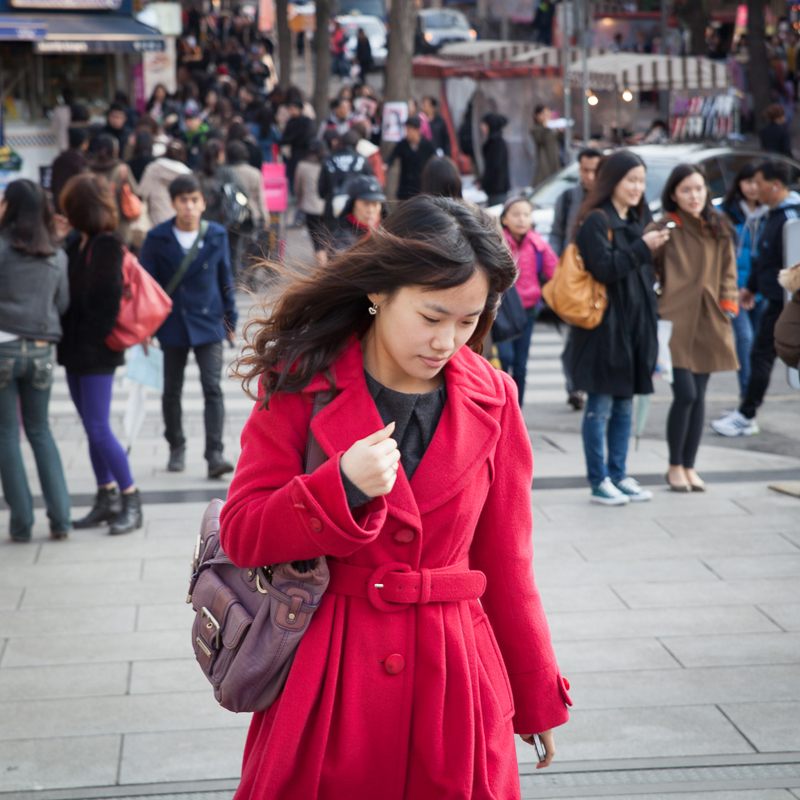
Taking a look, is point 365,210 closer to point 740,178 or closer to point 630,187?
point 630,187

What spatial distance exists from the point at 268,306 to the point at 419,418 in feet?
1.44

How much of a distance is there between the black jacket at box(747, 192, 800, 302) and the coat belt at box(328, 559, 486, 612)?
253 inches

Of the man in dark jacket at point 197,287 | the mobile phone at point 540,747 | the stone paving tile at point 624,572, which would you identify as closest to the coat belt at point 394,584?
the mobile phone at point 540,747

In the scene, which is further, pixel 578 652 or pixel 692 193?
pixel 692 193

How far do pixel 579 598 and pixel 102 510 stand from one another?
2715 millimetres

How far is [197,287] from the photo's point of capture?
279 inches

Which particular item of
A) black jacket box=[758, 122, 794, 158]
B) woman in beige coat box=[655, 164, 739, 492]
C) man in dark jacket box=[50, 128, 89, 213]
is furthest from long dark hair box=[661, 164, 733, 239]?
black jacket box=[758, 122, 794, 158]

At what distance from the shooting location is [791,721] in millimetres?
3877

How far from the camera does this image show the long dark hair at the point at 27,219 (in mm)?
5578

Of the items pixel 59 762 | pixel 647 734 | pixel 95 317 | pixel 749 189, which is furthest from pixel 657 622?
pixel 749 189

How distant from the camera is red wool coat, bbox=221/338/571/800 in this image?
2006 mm

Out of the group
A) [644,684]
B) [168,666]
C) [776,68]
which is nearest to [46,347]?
[168,666]

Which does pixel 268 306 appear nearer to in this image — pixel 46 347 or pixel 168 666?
pixel 168 666

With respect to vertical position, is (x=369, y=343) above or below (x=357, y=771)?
above
